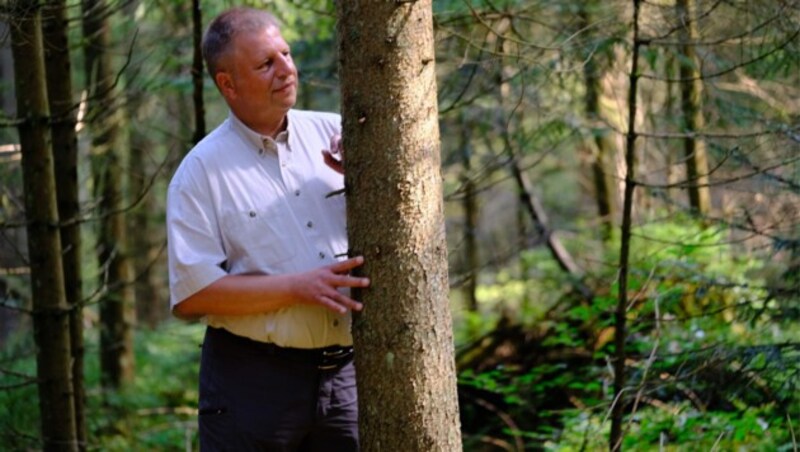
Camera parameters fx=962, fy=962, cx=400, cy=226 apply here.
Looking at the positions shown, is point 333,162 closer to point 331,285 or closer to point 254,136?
point 254,136

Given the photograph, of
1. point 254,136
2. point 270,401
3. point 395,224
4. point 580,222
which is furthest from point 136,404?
point 395,224

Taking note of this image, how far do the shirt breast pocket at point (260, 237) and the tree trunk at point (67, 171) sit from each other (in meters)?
2.69

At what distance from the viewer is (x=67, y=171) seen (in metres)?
6.24

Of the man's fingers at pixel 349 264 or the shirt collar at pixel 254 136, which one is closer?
the man's fingers at pixel 349 264

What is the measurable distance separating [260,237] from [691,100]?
11.5ft

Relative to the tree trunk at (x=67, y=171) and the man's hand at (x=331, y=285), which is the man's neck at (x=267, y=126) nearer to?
the man's hand at (x=331, y=285)

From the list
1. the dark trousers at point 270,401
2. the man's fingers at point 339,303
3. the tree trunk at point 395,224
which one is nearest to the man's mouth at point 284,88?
the tree trunk at point 395,224

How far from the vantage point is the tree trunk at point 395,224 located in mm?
2992

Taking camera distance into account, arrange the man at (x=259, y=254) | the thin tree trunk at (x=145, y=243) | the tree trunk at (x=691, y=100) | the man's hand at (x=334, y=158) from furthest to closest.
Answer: the thin tree trunk at (x=145, y=243), the tree trunk at (x=691, y=100), the man's hand at (x=334, y=158), the man at (x=259, y=254)

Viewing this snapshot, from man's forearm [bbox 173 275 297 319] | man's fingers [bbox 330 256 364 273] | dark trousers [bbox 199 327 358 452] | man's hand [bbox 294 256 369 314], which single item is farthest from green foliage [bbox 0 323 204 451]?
man's fingers [bbox 330 256 364 273]

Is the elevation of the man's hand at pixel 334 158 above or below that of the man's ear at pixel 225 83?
below

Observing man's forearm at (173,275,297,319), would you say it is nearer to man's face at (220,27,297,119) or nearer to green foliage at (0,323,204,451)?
man's face at (220,27,297,119)

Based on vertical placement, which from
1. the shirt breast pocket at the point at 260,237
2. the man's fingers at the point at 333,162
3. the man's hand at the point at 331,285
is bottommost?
the man's hand at the point at 331,285

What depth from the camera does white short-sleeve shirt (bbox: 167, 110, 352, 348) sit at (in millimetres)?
3227
